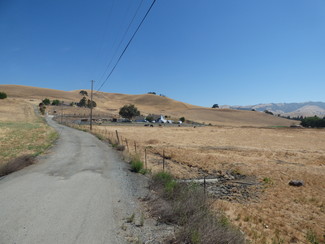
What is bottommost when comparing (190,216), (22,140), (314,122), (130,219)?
(22,140)

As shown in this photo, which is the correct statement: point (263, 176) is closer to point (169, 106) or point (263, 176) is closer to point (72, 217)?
point (72, 217)

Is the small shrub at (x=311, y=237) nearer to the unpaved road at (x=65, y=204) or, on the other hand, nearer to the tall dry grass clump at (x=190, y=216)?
the tall dry grass clump at (x=190, y=216)

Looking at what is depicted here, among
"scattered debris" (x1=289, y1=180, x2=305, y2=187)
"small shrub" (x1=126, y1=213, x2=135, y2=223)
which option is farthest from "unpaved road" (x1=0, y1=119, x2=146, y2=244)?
"scattered debris" (x1=289, y1=180, x2=305, y2=187)

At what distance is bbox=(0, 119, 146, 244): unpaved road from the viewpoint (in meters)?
5.23

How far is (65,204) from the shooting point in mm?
7129

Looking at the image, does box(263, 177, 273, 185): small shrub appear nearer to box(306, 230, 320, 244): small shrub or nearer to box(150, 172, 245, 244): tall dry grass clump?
box(306, 230, 320, 244): small shrub

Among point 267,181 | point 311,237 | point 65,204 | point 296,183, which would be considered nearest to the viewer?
point 65,204

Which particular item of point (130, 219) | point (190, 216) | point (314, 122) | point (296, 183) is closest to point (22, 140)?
point (130, 219)

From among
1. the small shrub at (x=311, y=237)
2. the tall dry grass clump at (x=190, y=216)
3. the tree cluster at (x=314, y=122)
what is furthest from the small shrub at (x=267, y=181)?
the tree cluster at (x=314, y=122)

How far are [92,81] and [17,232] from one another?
4649 cm

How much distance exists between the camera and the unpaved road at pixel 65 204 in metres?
5.23

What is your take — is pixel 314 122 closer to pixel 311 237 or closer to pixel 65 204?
pixel 311 237

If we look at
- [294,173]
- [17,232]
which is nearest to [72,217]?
[17,232]

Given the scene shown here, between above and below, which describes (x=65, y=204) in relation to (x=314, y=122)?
below
